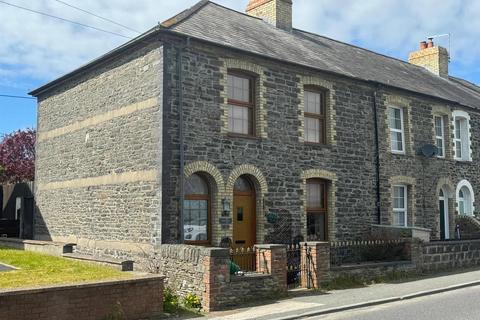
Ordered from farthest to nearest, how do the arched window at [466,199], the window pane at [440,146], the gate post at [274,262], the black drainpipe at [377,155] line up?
1. the arched window at [466,199]
2. the window pane at [440,146]
3. the black drainpipe at [377,155]
4. the gate post at [274,262]

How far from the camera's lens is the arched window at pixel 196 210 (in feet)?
47.6

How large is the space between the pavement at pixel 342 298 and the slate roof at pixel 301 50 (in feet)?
23.5

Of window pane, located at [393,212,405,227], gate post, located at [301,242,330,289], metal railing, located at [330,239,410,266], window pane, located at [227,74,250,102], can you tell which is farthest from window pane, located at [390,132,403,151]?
gate post, located at [301,242,330,289]

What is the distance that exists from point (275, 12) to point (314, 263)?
11.3m

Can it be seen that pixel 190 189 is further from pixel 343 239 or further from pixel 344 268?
A: pixel 343 239

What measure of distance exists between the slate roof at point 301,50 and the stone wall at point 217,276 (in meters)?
5.95

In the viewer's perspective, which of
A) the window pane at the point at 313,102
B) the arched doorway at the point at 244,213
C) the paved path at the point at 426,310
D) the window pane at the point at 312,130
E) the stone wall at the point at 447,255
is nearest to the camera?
the paved path at the point at 426,310

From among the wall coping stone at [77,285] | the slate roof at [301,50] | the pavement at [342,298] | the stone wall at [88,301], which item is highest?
the slate roof at [301,50]

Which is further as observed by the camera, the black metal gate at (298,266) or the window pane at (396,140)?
the window pane at (396,140)

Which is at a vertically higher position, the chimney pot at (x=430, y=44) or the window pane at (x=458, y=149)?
the chimney pot at (x=430, y=44)

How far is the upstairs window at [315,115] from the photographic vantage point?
701 inches

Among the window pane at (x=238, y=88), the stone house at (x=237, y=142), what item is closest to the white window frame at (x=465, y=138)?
the stone house at (x=237, y=142)

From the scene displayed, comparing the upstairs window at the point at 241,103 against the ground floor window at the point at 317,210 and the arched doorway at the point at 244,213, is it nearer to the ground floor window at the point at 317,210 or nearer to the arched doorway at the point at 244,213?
the arched doorway at the point at 244,213

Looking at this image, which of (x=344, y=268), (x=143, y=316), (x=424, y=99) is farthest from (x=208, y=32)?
(x=424, y=99)
